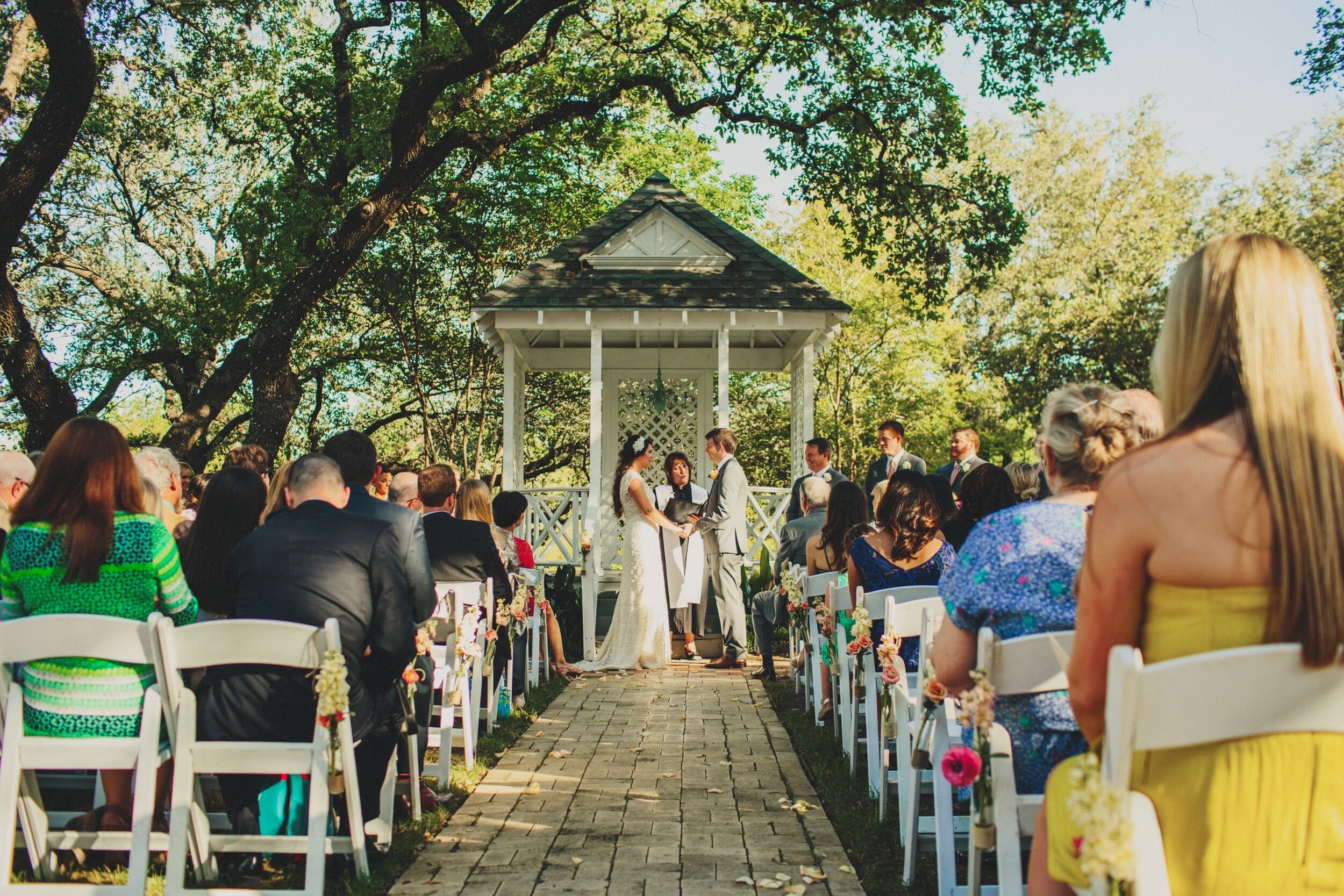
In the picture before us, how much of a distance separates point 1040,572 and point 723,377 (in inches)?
392

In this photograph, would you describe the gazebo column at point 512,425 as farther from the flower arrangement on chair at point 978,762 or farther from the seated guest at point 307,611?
the flower arrangement on chair at point 978,762

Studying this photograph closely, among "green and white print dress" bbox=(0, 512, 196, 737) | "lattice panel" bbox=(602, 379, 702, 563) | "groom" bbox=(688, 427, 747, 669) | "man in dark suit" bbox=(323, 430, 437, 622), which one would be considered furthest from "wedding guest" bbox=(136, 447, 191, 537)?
"lattice panel" bbox=(602, 379, 702, 563)

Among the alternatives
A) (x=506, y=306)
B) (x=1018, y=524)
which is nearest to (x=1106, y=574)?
(x=1018, y=524)

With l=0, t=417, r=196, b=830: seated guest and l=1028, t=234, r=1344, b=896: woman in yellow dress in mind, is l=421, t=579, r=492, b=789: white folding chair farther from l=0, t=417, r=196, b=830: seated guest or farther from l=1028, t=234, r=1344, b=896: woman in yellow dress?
l=1028, t=234, r=1344, b=896: woman in yellow dress

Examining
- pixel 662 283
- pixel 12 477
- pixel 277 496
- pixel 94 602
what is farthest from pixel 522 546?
pixel 94 602

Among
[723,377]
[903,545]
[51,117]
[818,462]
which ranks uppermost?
[51,117]

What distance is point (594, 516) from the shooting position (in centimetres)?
1277

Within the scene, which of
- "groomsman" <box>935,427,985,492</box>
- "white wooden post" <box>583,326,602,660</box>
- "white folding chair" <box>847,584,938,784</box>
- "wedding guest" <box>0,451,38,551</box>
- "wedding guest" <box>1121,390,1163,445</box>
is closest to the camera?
"wedding guest" <box>1121,390,1163,445</box>

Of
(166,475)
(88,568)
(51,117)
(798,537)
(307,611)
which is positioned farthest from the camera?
(51,117)

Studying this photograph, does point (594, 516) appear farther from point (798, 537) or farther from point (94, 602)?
point (94, 602)

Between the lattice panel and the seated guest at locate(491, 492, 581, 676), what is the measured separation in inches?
191

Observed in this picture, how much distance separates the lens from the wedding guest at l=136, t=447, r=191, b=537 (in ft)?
19.3

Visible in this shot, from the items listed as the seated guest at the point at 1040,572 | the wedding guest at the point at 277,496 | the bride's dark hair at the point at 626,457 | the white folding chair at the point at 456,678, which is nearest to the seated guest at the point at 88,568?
the wedding guest at the point at 277,496

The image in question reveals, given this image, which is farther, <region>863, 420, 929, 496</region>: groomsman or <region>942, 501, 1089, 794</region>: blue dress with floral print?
<region>863, 420, 929, 496</region>: groomsman
